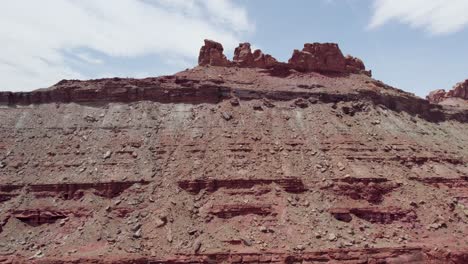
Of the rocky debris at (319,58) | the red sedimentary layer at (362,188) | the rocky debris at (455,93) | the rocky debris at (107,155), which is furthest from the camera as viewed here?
the rocky debris at (455,93)

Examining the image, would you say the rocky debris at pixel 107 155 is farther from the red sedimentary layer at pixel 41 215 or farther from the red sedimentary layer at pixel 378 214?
the red sedimentary layer at pixel 378 214

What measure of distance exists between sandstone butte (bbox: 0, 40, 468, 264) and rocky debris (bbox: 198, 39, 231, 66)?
0.65 m

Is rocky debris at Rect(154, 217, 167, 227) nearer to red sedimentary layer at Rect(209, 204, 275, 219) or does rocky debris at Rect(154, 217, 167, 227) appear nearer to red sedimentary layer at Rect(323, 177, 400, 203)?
red sedimentary layer at Rect(209, 204, 275, 219)

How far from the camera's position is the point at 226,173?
2756cm

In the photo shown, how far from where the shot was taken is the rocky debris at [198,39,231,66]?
40094mm

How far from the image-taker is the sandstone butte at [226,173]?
23.3 metres

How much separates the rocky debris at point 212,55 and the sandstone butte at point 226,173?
65 cm

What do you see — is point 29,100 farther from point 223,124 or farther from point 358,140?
point 358,140

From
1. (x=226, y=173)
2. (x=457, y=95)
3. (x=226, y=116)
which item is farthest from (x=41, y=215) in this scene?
(x=457, y=95)

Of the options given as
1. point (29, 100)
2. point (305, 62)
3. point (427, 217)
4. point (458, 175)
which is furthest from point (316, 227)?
point (29, 100)

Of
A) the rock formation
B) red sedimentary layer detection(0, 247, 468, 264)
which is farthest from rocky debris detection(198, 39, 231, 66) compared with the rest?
red sedimentary layer detection(0, 247, 468, 264)

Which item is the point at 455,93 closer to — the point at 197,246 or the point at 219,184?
the point at 219,184

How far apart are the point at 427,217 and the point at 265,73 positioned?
18.3 m

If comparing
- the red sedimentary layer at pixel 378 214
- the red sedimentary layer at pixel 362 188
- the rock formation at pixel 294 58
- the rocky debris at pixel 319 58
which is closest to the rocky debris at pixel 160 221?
the red sedimentary layer at pixel 378 214
